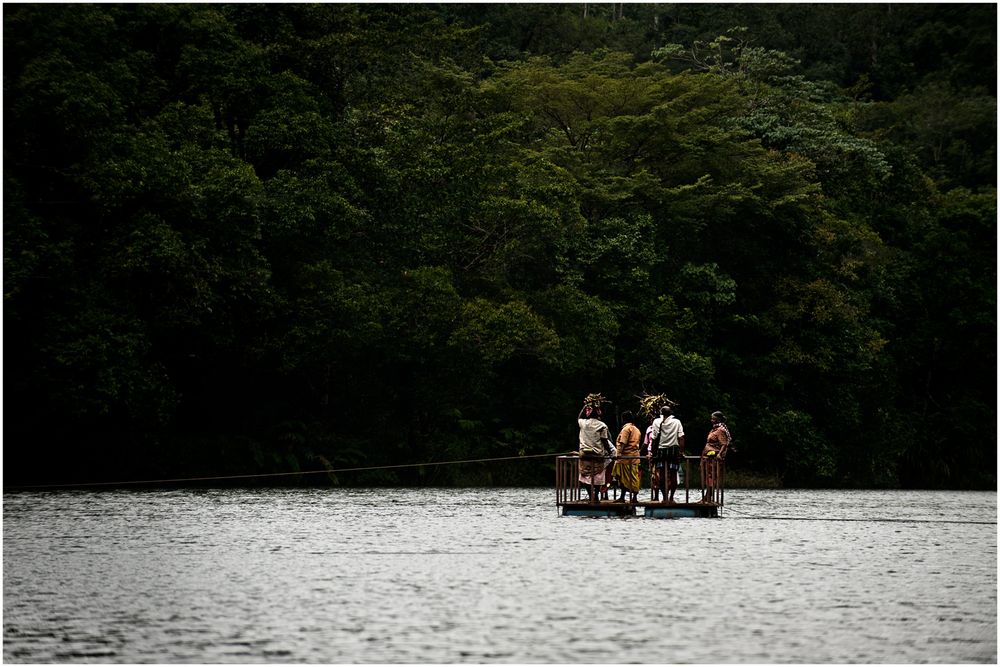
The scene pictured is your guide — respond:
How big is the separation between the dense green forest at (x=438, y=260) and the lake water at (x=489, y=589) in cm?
1189

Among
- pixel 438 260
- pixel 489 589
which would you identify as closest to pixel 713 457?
pixel 489 589

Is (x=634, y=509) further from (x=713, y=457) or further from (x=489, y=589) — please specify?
(x=489, y=589)

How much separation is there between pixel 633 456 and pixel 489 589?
1183 cm

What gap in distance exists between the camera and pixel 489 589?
15.2 metres

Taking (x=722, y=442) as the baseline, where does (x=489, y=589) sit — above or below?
below

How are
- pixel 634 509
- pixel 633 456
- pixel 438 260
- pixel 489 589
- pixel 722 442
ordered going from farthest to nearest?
pixel 438 260, pixel 722 442, pixel 634 509, pixel 633 456, pixel 489 589

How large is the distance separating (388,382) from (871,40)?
148 ft

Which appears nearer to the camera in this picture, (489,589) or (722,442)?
(489,589)

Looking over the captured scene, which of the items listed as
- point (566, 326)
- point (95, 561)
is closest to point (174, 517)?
point (95, 561)

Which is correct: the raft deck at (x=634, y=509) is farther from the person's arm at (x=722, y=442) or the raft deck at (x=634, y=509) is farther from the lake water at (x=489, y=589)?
the person's arm at (x=722, y=442)

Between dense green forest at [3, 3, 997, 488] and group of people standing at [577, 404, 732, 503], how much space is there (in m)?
14.4

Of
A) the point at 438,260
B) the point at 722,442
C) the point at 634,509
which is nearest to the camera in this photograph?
the point at 634,509

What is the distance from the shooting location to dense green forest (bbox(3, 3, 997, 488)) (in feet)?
124

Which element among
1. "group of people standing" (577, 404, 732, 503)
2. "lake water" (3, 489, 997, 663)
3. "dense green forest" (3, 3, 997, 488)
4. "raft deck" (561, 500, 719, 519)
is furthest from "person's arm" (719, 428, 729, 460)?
"dense green forest" (3, 3, 997, 488)
